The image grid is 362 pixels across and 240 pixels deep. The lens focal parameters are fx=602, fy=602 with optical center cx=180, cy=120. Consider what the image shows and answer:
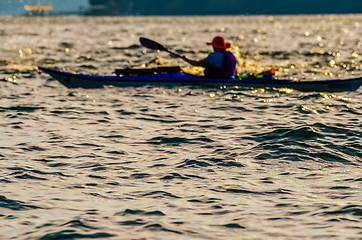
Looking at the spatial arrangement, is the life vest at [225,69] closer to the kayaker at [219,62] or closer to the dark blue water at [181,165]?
the kayaker at [219,62]

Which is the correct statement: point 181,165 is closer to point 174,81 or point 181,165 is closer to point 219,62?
point 219,62

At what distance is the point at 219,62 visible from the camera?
13.6 metres

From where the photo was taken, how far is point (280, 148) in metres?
8.30

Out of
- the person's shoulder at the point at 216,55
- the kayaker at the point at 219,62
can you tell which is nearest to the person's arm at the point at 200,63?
the kayaker at the point at 219,62

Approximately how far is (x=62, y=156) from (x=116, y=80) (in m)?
6.55

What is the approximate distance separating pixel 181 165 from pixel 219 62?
6.43 m

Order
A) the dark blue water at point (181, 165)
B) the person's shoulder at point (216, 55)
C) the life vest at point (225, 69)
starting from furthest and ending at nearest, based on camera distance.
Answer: the life vest at point (225, 69)
the person's shoulder at point (216, 55)
the dark blue water at point (181, 165)

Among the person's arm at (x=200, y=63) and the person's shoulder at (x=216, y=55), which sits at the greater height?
the person's shoulder at (x=216, y=55)

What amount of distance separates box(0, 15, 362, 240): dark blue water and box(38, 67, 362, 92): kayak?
8.4 inches

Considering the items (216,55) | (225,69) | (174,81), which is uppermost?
(216,55)

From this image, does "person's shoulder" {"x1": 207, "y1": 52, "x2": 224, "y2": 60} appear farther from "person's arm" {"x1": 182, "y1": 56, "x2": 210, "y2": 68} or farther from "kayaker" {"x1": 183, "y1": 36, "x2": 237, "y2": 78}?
"person's arm" {"x1": 182, "y1": 56, "x2": 210, "y2": 68}

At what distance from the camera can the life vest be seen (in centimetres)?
1363

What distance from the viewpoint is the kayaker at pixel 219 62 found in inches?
529

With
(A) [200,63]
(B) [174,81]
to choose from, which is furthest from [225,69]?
(B) [174,81]
